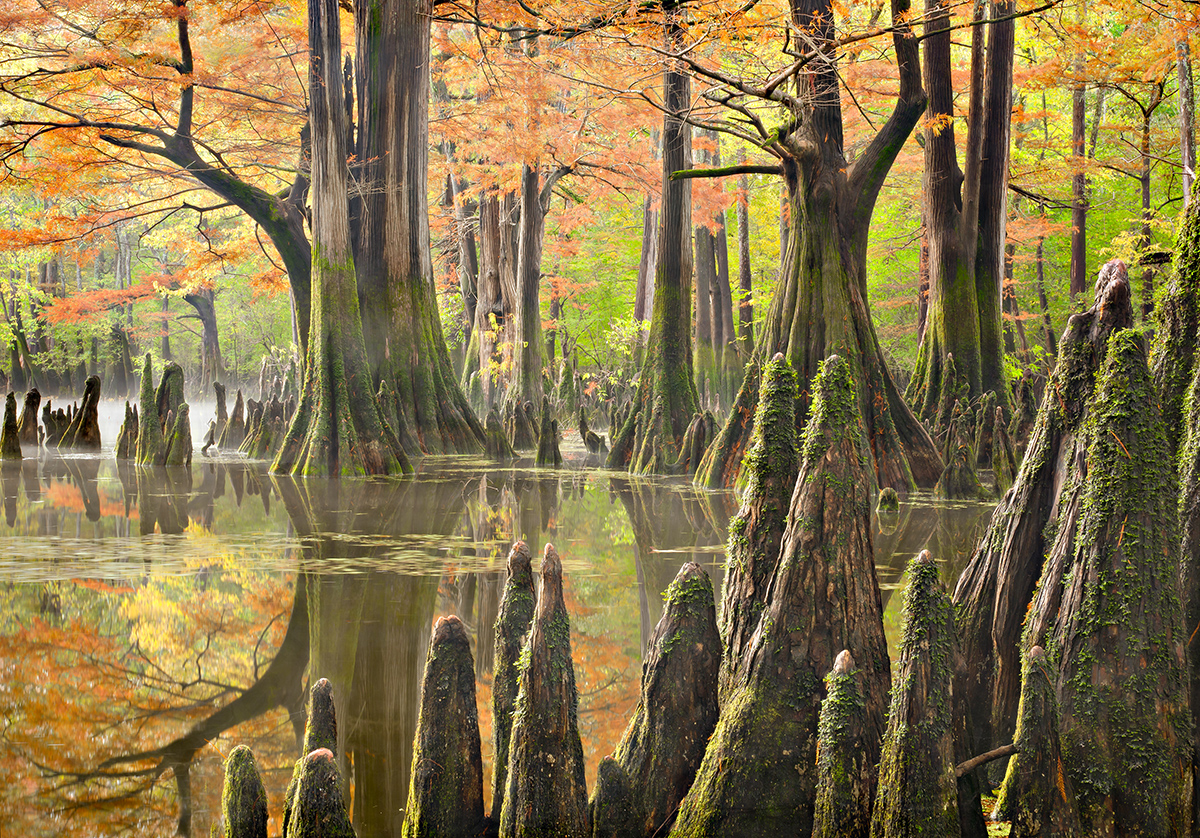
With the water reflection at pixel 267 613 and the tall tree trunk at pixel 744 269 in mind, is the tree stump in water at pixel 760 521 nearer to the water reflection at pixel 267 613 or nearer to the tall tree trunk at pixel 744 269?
the water reflection at pixel 267 613

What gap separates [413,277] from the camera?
43.8 ft

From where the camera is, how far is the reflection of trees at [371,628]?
2957 mm

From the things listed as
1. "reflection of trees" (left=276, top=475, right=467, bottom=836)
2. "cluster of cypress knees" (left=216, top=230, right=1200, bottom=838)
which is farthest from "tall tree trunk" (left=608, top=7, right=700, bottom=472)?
"cluster of cypress knees" (left=216, top=230, right=1200, bottom=838)

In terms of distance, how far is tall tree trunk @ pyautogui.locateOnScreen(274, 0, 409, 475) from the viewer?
10891 mm

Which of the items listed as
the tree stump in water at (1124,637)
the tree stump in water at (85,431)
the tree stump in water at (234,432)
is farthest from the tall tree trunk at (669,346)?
the tree stump in water at (1124,637)

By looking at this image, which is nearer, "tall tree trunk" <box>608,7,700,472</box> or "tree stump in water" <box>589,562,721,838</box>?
"tree stump in water" <box>589,562,721,838</box>

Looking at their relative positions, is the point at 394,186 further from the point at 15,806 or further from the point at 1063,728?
the point at 1063,728

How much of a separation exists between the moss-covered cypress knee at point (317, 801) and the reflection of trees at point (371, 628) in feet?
1.61

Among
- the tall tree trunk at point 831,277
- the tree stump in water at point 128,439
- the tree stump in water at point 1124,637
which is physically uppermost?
the tall tree trunk at point 831,277

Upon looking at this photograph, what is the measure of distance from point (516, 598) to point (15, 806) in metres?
1.64

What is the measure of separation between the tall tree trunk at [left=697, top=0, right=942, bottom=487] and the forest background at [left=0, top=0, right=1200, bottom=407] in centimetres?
64

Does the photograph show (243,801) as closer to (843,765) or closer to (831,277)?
(843,765)

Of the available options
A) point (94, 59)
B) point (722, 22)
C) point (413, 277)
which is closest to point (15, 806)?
point (722, 22)

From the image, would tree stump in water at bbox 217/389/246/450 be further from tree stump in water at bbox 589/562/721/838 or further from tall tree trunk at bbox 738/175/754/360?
tree stump in water at bbox 589/562/721/838
